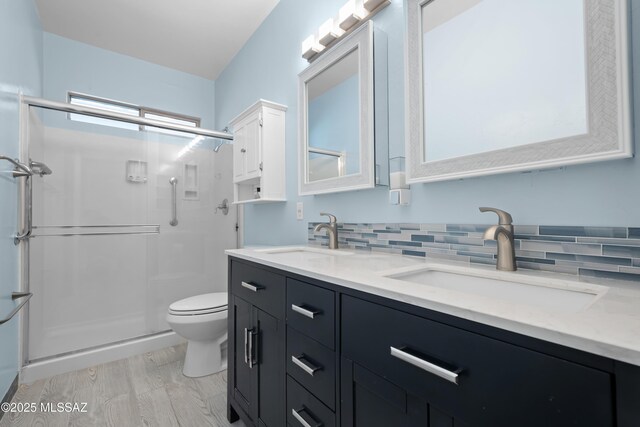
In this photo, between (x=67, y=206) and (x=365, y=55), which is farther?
(x=67, y=206)

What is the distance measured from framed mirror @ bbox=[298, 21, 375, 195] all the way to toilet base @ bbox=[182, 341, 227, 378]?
124 cm

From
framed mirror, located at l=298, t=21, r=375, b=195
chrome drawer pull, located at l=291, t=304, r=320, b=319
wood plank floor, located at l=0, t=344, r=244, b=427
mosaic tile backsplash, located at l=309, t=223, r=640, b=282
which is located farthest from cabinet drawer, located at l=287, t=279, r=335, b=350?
wood plank floor, located at l=0, t=344, r=244, b=427

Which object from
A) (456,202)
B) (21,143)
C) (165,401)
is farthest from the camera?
(21,143)

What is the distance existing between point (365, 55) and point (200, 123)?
260cm

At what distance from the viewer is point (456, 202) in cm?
108

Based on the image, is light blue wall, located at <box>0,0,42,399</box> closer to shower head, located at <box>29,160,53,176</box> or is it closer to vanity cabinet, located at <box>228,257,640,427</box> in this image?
shower head, located at <box>29,160,53,176</box>

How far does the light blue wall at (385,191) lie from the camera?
29.7 inches

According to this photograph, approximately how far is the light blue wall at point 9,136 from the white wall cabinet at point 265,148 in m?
1.31

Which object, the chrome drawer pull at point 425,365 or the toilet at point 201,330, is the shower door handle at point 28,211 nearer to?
the toilet at point 201,330

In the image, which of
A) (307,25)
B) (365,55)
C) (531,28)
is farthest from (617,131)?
(307,25)

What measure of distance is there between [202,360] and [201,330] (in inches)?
9.8

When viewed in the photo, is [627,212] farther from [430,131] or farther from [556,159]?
[430,131]

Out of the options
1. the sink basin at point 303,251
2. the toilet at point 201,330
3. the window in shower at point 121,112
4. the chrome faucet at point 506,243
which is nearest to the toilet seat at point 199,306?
the toilet at point 201,330

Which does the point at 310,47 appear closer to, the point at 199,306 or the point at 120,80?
the point at 199,306
